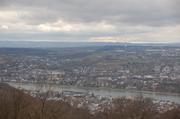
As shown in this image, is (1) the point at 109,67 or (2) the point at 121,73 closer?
(2) the point at 121,73

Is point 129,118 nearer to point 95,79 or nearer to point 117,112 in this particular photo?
point 117,112

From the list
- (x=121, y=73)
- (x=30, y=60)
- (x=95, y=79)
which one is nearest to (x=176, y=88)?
(x=95, y=79)

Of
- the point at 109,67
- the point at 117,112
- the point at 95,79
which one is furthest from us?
the point at 109,67

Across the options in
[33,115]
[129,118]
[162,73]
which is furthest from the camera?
[162,73]

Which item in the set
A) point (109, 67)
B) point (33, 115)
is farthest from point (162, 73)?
point (33, 115)

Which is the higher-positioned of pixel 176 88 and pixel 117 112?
pixel 117 112

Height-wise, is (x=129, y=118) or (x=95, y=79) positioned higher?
(x=129, y=118)

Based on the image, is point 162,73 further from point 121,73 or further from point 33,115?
point 33,115

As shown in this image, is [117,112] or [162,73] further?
[162,73]

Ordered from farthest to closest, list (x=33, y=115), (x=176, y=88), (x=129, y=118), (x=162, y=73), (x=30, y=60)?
(x=30, y=60)
(x=162, y=73)
(x=176, y=88)
(x=129, y=118)
(x=33, y=115)
